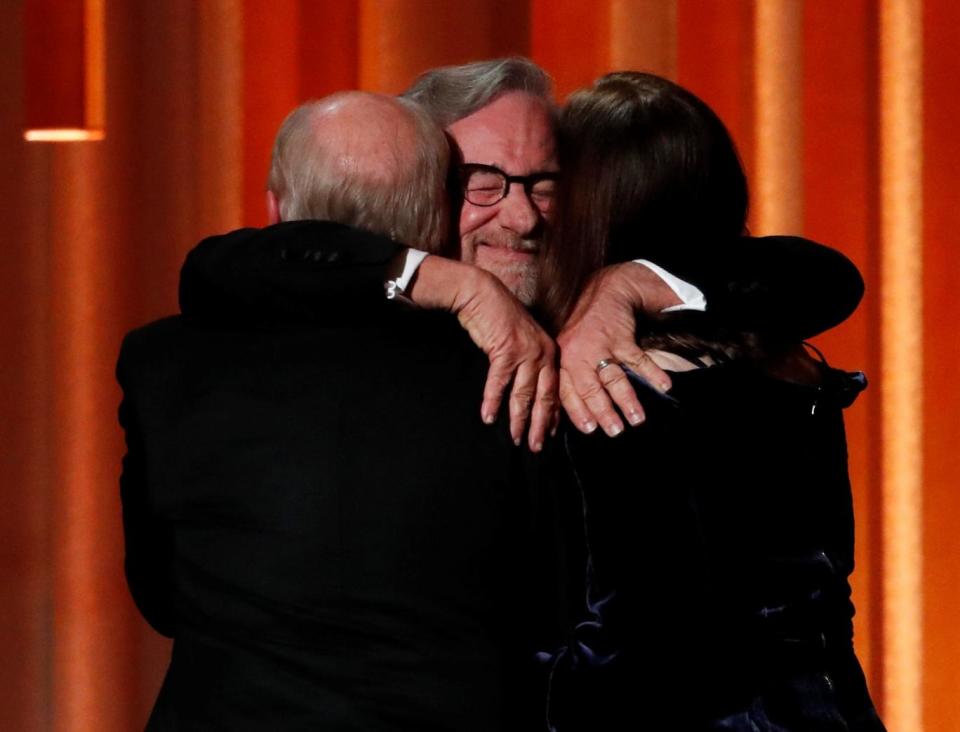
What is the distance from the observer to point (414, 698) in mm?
1039

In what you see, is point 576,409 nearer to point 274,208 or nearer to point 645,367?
point 645,367

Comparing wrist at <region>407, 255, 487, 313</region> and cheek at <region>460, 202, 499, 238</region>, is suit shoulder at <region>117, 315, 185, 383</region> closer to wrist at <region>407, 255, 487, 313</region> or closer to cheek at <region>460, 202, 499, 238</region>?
wrist at <region>407, 255, 487, 313</region>

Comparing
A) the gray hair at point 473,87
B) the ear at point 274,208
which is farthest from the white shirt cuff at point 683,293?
the gray hair at point 473,87

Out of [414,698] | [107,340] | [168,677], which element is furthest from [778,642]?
[107,340]

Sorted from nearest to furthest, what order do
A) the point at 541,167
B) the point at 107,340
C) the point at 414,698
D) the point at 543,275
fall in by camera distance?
the point at 414,698 < the point at 543,275 < the point at 541,167 < the point at 107,340

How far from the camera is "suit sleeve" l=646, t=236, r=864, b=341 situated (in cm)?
114

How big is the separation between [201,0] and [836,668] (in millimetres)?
→ 1642

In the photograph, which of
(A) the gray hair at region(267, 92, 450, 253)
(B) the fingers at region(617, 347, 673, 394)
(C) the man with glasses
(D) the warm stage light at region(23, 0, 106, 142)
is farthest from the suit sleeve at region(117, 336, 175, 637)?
(D) the warm stage light at region(23, 0, 106, 142)

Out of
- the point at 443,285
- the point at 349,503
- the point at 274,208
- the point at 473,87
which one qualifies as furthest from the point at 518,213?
the point at 349,503

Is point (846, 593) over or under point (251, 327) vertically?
under

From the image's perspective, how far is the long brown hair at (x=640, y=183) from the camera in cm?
115

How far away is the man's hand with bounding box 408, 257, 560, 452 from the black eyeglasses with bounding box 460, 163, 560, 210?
1.98 ft

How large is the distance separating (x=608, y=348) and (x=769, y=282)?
198 mm

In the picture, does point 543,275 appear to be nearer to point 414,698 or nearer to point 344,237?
point 344,237
